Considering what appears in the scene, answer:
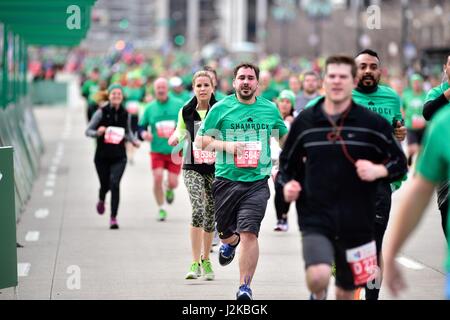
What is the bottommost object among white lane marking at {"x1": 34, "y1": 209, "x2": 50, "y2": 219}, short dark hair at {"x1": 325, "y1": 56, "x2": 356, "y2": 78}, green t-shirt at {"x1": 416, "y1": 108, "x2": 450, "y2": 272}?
white lane marking at {"x1": 34, "y1": 209, "x2": 50, "y2": 219}

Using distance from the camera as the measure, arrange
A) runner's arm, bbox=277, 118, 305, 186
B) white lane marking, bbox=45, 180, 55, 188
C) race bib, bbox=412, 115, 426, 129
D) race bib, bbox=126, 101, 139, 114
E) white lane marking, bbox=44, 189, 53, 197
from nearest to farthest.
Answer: runner's arm, bbox=277, 118, 305, 186, white lane marking, bbox=44, 189, 53, 197, white lane marking, bbox=45, 180, 55, 188, race bib, bbox=412, 115, 426, 129, race bib, bbox=126, 101, 139, 114

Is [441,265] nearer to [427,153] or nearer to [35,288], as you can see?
[35,288]

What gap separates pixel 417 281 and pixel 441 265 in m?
1.23

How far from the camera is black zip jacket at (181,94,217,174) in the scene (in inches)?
458

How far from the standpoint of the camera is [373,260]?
7.41 meters

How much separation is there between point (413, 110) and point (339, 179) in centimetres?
1733

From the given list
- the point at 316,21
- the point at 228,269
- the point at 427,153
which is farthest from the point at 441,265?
the point at 316,21

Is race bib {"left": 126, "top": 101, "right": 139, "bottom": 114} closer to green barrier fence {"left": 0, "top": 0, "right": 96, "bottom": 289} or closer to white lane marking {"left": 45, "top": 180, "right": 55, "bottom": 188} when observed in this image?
green barrier fence {"left": 0, "top": 0, "right": 96, "bottom": 289}

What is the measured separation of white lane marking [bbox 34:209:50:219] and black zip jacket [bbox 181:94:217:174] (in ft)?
17.3

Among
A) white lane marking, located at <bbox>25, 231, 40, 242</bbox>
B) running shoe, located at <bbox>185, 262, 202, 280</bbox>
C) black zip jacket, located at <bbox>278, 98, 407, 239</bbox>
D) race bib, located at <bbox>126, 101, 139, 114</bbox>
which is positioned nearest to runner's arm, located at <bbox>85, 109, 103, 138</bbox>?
white lane marking, located at <bbox>25, 231, 40, 242</bbox>

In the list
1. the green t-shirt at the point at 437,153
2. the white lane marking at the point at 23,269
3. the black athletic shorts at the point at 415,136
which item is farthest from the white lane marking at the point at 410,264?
the black athletic shorts at the point at 415,136

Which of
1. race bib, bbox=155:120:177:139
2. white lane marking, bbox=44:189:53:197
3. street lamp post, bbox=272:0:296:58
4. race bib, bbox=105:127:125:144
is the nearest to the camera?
race bib, bbox=105:127:125:144

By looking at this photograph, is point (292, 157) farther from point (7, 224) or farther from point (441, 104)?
point (7, 224)

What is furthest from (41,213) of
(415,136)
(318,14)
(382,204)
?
(318,14)
